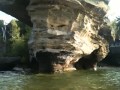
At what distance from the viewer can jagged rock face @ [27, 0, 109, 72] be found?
42.7 meters

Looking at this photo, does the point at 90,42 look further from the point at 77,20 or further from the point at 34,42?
the point at 34,42

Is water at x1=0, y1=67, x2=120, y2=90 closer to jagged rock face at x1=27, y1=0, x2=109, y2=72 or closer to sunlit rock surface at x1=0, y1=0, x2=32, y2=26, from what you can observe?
jagged rock face at x1=27, y1=0, x2=109, y2=72

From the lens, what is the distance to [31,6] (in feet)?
141

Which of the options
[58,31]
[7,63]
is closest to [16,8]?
[7,63]

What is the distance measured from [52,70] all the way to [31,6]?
27.2 ft

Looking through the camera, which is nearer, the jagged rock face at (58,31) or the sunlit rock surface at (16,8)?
the jagged rock face at (58,31)

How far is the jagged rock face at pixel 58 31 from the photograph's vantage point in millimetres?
42688

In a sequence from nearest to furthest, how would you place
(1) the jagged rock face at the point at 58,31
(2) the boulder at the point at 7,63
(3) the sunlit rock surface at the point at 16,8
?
(1) the jagged rock face at the point at 58,31 < (3) the sunlit rock surface at the point at 16,8 < (2) the boulder at the point at 7,63

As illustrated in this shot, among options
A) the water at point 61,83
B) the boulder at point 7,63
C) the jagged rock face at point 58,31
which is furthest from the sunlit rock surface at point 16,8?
the water at point 61,83

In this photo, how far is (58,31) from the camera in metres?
43.5

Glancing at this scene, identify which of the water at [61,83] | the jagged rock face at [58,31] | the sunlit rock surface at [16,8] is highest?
the sunlit rock surface at [16,8]

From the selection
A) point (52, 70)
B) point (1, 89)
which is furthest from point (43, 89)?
point (52, 70)

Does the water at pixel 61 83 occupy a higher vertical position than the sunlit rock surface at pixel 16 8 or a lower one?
lower

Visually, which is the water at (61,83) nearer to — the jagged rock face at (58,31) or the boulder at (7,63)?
the jagged rock face at (58,31)
